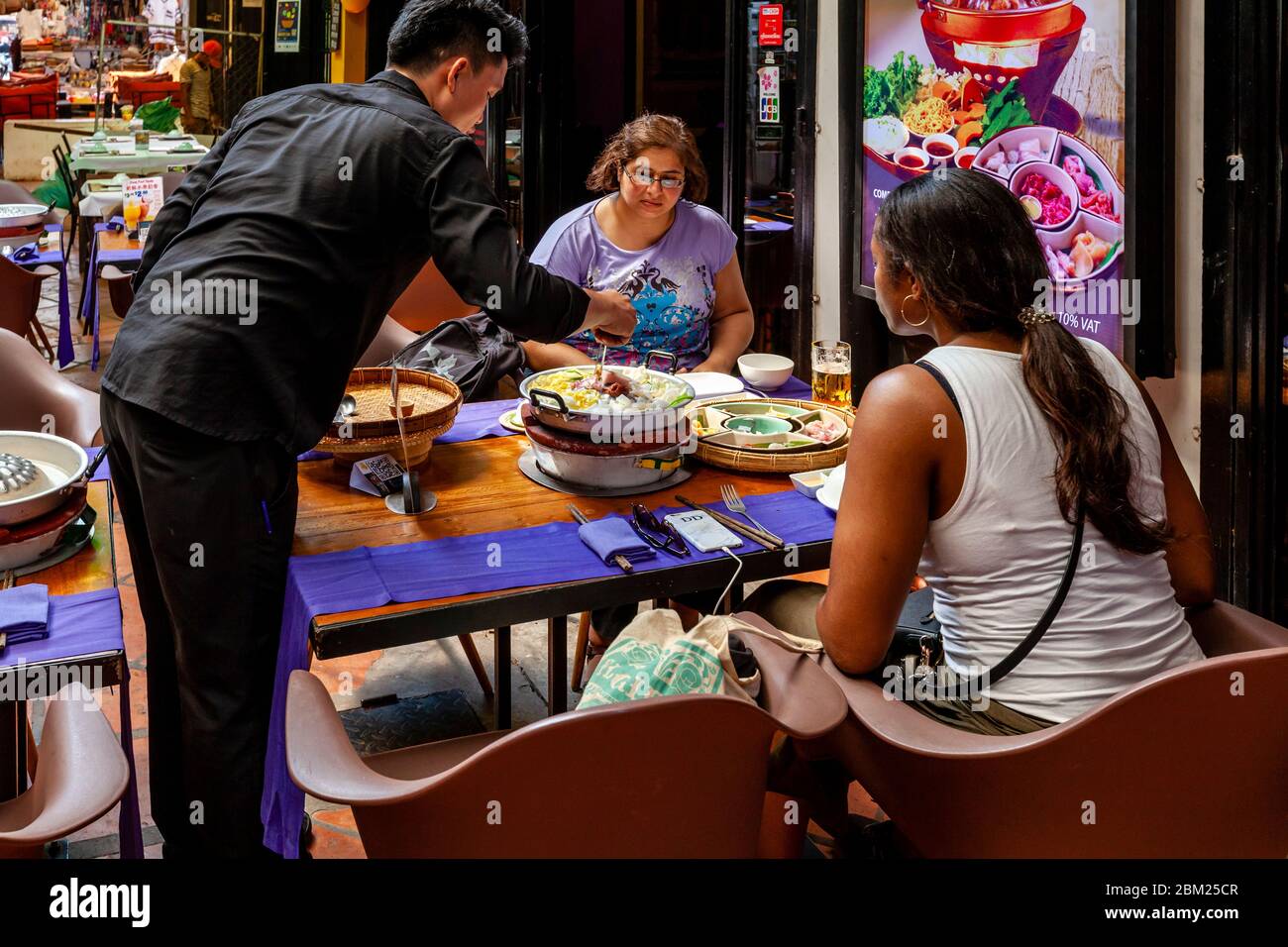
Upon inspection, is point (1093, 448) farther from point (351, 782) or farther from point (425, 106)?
point (425, 106)

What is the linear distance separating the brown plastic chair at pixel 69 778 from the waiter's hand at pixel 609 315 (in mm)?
1223

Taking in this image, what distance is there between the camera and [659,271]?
3.79 m

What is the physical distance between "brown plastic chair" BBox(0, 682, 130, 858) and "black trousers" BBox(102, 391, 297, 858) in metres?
0.45

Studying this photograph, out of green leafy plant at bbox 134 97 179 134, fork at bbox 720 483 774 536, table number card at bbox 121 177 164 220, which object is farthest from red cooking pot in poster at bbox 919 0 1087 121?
green leafy plant at bbox 134 97 179 134

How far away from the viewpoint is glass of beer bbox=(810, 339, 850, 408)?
3113mm

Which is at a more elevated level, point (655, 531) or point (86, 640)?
point (655, 531)

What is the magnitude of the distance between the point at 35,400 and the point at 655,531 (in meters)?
2.07

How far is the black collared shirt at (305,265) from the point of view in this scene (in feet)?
7.21

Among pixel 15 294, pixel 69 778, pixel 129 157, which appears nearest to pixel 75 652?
pixel 69 778

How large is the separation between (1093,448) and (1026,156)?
2.14 meters

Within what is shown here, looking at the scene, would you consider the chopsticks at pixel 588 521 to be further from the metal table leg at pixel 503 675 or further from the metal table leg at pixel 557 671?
the metal table leg at pixel 503 675

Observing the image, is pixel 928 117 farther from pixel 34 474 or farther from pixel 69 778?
pixel 69 778

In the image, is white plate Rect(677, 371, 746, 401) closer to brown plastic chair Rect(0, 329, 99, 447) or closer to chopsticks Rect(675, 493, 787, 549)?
chopsticks Rect(675, 493, 787, 549)
